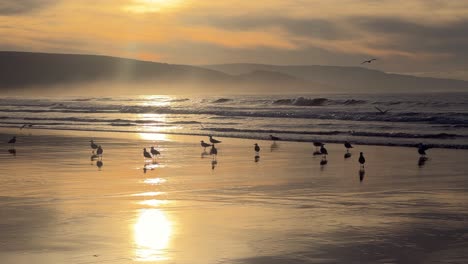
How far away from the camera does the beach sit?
9.14 metres

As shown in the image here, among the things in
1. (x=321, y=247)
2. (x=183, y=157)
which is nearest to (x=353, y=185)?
(x=321, y=247)

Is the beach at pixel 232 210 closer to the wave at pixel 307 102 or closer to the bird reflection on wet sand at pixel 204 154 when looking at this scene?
the bird reflection on wet sand at pixel 204 154

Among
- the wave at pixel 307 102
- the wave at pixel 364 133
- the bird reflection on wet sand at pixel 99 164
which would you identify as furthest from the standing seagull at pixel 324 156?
the wave at pixel 307 102

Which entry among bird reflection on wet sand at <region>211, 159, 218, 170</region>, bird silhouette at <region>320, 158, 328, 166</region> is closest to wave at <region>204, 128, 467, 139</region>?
bird silhouette at <region>320, 158, 328, 166</region>

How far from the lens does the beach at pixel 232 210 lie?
914 centimetres

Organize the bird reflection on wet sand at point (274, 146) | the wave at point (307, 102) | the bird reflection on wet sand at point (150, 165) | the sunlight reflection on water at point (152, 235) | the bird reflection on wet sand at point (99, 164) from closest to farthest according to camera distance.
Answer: the sunlight reflection on water at point (152, 235)
the bird reflection on wet sand at point (150, 165)
the bird reflection on wet sand at point (99, 164)
the bird reflection on wet sand at point (274, 146)
the wave at point (307, 102)

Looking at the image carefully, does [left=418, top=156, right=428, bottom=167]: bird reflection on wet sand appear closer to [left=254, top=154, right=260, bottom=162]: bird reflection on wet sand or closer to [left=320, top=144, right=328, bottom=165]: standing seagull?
[left=320, top=144, right=328, bottom=165]: standing seagull

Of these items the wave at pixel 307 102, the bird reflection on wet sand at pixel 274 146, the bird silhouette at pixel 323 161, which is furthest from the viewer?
the wave at pixel 307 102

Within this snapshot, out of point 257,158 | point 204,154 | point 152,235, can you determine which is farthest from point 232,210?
point 204,154

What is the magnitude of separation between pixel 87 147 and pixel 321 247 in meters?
17.2

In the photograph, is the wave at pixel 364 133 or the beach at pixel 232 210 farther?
the wave at pixel 364 133

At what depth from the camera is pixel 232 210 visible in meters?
12.0

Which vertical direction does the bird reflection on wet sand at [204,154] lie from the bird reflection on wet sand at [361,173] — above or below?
above

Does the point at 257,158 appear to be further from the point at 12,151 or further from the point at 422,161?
the point at 12,151
